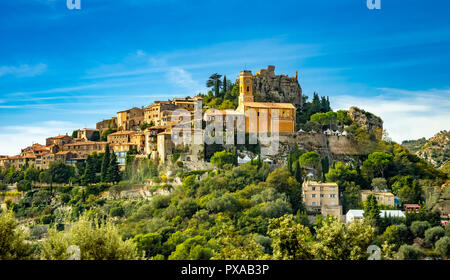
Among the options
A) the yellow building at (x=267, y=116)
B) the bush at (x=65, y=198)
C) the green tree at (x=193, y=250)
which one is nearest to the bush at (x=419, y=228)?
the green tree at (x=193, y=250)

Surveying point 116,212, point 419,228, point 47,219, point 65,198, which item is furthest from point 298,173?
point 47,219

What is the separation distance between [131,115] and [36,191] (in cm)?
1131

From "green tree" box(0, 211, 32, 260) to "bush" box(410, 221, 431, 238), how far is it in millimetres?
19434

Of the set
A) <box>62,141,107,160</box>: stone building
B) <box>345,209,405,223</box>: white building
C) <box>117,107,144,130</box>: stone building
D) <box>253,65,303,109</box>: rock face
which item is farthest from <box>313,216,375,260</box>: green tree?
<box>117,107,144,130</box>: stone building

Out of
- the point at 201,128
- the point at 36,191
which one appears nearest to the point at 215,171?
the point at 201,128

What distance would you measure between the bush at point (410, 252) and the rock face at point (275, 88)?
21.3 meters

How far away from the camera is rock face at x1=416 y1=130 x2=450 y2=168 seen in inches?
1868

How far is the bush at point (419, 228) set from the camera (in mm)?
24067

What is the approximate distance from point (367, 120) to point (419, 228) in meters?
17.4

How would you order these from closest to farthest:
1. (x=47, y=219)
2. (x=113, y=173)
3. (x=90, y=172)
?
(x=47, y=219), (x=113, y=173), (x=90, y=172)

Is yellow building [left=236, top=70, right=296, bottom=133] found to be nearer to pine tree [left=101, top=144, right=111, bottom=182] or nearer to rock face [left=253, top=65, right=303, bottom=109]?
rock face [left=253, top=65, right=303, bottom=109]

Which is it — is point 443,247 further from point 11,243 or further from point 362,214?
point 11,243

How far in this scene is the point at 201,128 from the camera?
34125 millimetres

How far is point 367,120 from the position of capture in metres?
40.3
